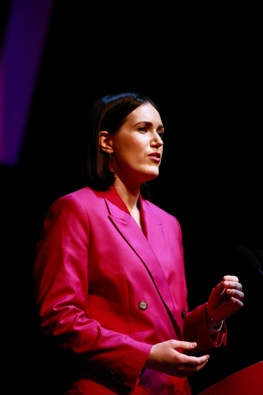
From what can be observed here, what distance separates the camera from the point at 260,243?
8.50 feet

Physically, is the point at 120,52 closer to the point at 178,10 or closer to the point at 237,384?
the point at 178,10

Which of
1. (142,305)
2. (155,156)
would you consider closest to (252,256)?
(142,305)

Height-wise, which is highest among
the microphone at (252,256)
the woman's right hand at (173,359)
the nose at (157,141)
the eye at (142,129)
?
the eye at (142,129)

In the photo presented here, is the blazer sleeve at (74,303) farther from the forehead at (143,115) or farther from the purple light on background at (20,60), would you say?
the purple light on background at (20,60)

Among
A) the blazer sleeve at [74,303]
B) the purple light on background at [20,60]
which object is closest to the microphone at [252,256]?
the blazer sleeve at [74,303]

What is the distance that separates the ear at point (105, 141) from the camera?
74.7 inches

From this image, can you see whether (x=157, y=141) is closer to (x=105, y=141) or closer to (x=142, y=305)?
(x=105, y=141)

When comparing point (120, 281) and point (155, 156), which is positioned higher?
point (155, 156)

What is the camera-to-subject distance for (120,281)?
5.24 feet

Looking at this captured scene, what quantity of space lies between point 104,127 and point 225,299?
2.39 ft

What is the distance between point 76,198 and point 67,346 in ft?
1.54

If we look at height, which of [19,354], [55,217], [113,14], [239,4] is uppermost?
[239,4]

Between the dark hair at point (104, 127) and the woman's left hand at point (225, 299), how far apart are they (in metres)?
0.52

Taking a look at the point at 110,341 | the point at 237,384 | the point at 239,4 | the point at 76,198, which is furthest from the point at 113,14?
the point at 237,384
